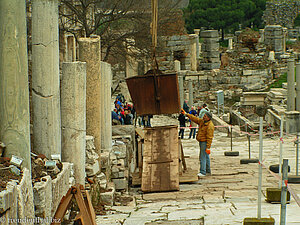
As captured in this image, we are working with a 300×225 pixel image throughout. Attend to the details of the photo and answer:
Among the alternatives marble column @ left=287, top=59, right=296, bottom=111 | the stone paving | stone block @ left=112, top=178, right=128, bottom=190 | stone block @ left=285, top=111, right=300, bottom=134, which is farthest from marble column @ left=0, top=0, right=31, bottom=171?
marble column @ left=287, top=59, right=296, bottom=111

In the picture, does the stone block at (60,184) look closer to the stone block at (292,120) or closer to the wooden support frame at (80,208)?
the wooden support frame at (80,208)

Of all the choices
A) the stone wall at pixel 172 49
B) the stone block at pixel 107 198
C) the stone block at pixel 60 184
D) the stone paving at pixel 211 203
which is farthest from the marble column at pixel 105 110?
the stone wall at pixel 172 49

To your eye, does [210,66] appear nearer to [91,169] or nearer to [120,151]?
[120,151]

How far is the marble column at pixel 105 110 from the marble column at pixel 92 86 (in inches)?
41.8

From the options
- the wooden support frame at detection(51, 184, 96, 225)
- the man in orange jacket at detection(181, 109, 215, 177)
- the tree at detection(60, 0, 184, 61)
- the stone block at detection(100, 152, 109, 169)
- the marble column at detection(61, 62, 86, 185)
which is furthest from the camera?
the tree at detection(60, 0, 184, 61)

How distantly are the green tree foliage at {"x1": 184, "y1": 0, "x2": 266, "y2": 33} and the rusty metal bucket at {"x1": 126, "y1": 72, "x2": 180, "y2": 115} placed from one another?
39.6 metres

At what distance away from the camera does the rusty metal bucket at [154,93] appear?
35.8ft

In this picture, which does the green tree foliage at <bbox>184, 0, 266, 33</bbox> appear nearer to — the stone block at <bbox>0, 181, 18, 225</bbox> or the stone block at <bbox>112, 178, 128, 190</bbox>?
the stone block at <bbox>112, 178, 128, 190</bbox>

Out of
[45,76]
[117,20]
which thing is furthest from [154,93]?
[117,20]

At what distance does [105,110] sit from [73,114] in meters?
2.76

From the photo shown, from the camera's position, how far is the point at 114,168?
1014 cm

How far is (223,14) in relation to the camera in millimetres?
51188

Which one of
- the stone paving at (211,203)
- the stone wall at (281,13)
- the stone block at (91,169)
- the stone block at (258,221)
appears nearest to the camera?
the stone block at (258,221)

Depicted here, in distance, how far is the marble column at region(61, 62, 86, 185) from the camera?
795 centimetres
